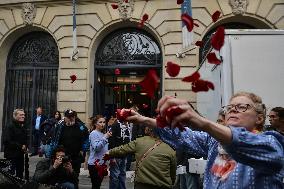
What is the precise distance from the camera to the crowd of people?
177cm

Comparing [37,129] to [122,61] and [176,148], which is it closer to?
[122,61]

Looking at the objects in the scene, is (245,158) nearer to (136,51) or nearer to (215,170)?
(215,170)

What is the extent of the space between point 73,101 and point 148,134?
396 inches

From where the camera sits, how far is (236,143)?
5.71ft

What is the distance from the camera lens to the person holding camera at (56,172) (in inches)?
240

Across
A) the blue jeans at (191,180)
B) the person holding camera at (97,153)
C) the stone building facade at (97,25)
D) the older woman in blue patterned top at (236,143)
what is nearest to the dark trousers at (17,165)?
the person holding camera at (97,153)

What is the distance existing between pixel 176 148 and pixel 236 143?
89 cm

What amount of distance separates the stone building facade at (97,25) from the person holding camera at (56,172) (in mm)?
8436

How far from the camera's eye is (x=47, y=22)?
53.8 ft

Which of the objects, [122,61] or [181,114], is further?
[122,61]

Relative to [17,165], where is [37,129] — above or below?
above

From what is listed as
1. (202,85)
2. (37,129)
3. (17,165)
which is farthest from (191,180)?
(37,129)

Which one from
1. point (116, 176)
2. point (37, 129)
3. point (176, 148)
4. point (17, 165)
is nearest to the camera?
point (176, 148)

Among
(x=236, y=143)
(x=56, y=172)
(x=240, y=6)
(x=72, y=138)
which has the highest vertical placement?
(x=240, y=6)
